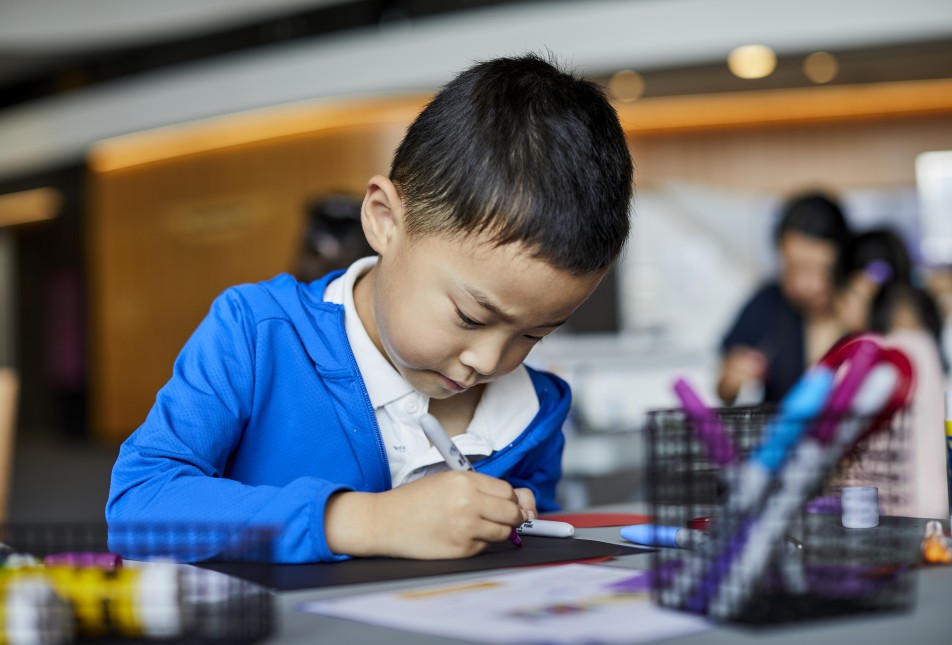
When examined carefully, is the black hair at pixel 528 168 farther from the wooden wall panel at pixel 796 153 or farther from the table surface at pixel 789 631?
the wooden wall panel at pixel 796 153

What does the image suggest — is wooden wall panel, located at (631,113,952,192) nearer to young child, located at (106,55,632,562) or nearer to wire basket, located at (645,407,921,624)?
young child, located at (106,55,632,562)

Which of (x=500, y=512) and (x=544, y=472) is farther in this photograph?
(x=544, y=472)

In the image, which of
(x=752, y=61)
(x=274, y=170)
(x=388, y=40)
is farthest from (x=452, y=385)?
(x=274, y=170)

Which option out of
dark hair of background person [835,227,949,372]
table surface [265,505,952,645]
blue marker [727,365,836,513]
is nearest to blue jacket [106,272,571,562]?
table surface [265,505,952,645]

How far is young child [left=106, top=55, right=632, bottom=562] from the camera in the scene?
81 centimetres

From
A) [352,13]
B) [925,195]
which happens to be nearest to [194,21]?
[352,13]

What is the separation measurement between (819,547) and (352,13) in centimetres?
740

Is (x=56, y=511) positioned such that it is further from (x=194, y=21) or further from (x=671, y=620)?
(x=671, y=620)

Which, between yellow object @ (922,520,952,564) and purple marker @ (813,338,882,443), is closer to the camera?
purple marker @ (813,338,882,443)

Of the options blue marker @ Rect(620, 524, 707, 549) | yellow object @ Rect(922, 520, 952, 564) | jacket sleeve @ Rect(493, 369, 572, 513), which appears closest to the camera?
blue marker @ Rect(620, 524, 707, 549)

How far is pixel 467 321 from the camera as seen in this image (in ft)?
2.96

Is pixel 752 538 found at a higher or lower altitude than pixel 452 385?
lower

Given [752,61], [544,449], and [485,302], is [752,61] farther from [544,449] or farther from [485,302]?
[485,302]

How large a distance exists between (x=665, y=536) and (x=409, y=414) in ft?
1.27
